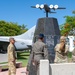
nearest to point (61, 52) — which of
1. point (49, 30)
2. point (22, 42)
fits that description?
point (49, 30)

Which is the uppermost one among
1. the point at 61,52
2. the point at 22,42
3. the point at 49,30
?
the point at 22,42

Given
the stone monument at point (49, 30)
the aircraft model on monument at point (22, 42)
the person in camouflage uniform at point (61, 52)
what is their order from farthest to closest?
the aircraft model on monument at point (22, 42)
the stone monument at point (49, 30)
the person in camouflage uniform at point (61, 52)

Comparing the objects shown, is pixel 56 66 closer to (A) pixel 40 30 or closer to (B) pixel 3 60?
(A) pixel 40 30

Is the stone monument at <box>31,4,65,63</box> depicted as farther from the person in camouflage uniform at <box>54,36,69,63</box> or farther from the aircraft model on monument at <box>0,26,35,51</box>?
the aircraft model on monument at <box>0,26,35,51</box>

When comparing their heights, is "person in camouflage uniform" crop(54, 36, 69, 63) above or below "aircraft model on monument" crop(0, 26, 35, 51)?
below

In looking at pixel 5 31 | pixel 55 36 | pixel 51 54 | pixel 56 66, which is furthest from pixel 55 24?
pixel 5 31

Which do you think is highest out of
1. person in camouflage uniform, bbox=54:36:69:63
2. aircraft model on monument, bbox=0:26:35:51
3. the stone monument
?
aircraft model on monument, bbox=0:26:35:51

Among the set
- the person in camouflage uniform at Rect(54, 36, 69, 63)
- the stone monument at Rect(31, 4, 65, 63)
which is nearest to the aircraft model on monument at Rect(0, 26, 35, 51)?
the stone monument at Rect(31, 4, 65, 63)

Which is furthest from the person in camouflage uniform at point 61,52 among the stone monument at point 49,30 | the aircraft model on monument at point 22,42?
the aircraft model on monument at point 22,42

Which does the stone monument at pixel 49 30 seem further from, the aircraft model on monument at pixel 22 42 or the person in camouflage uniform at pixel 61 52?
the aircraft model on monument at pixel 22 42

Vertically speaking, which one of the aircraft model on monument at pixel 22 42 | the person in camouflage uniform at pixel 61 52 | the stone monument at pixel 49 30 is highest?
the aircraft model on monument at pixel 22 42

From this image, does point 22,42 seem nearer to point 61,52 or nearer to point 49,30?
point 49,30

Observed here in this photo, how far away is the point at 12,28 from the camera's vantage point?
75562 mm

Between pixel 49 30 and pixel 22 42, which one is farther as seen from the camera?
pixel 22 42
